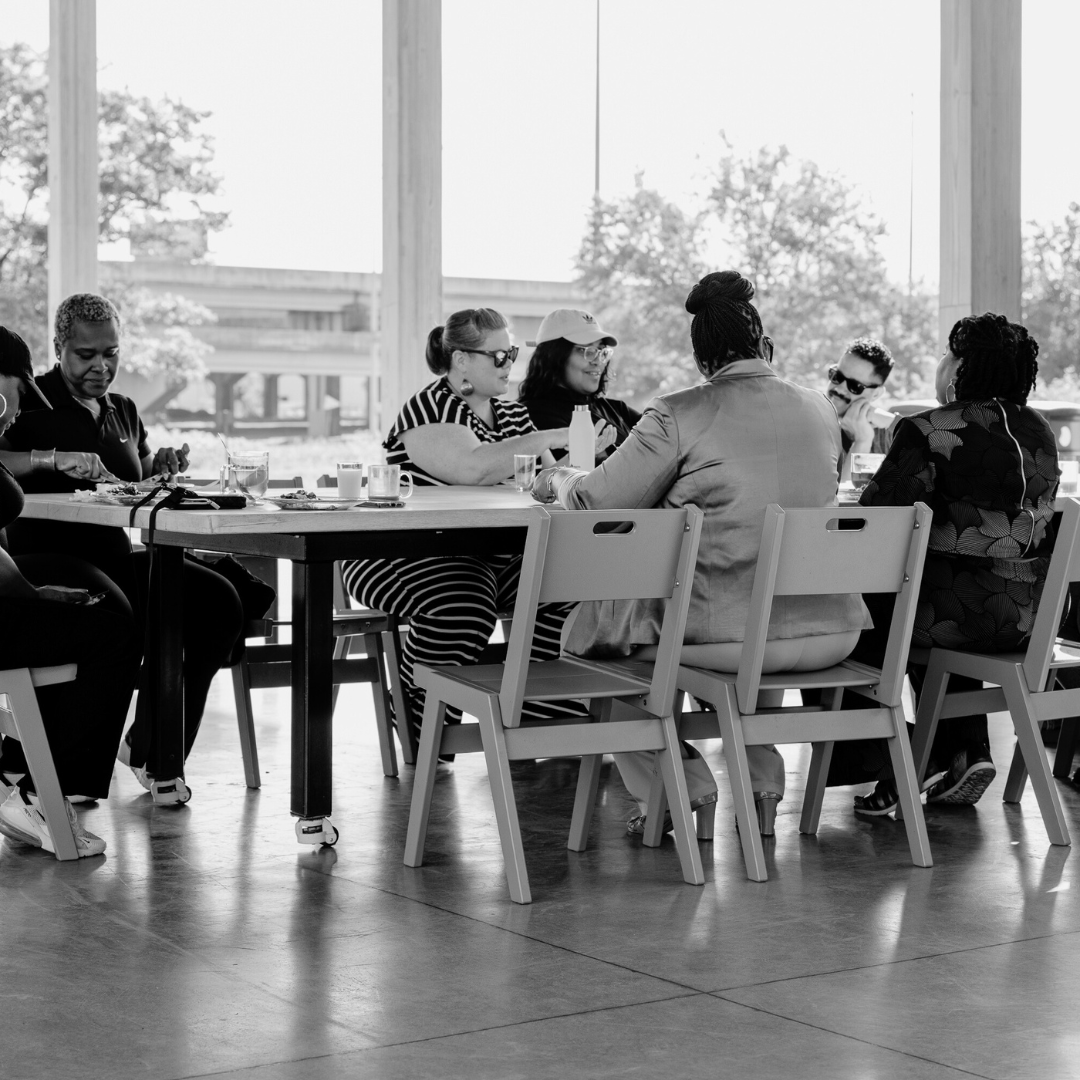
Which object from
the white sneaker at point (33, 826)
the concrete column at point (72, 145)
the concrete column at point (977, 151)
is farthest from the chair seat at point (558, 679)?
the concrete column at point (977, 151)

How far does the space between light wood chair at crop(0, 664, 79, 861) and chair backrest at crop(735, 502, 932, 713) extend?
142 cm

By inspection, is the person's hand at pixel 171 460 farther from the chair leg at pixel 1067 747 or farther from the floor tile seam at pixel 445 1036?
the chair leg at pixel 1067 747

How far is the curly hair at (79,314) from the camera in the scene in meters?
4.25

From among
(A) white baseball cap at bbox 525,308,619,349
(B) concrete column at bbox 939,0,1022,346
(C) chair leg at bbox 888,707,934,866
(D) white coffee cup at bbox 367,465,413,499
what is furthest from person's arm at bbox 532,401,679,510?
(B) concrete column at bbox 939,0,1022,346

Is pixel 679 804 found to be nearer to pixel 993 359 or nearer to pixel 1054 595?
Result: pixel 1054 595

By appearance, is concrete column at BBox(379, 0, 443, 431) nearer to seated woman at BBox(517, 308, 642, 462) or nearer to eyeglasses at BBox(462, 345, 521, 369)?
seated woman at BBox(517, 308, 642, 462)

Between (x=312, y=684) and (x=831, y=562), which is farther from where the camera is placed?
(x=312, y=684)

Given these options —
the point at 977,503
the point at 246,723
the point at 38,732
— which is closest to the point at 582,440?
the point at 977,503

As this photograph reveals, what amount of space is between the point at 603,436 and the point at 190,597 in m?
1.19

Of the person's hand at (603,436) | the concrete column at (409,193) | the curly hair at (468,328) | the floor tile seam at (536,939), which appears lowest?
the floor tile seam at (536,939)

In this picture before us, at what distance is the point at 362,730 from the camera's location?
498 centimetres

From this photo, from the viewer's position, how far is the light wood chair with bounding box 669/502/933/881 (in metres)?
3.18

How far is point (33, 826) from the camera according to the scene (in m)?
3.41

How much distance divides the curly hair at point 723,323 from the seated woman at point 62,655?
1367mm
